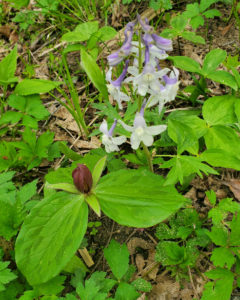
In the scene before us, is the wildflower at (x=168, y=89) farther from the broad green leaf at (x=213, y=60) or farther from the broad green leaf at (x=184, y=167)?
the broad green leaf at (x=213, y=60)

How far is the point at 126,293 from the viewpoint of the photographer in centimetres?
182

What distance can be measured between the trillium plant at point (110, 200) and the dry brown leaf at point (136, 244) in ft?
1.70

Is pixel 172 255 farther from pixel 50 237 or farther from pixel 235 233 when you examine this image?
pixel 50 237

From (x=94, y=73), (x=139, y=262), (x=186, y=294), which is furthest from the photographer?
(x=94, y=73)

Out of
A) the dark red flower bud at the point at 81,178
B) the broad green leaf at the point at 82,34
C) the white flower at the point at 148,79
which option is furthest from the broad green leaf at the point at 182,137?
the broad green leaf at the point at 82,34

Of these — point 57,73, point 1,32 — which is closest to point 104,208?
point 57,73

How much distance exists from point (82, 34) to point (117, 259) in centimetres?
220

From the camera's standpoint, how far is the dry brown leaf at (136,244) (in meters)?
2.21

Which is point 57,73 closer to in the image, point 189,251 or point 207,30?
point 207,30

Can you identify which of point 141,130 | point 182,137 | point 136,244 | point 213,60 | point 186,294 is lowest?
point 186,294

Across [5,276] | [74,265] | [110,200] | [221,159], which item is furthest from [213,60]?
[5,276]


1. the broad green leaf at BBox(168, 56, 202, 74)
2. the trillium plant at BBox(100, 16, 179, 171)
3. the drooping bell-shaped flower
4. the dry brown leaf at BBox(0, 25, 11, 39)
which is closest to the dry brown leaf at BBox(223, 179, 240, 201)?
the broad green leaf at BBox(168, 56, 202, 74)

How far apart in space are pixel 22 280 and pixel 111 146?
1106mm

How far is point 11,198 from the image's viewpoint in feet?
7.02
